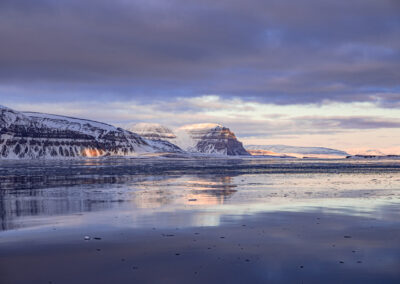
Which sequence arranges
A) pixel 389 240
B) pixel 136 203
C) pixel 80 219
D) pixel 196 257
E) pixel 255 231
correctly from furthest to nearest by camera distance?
pixel 136 203, pixel 80 219, pixel 255 231, pixel 389 240, pixel 196 257

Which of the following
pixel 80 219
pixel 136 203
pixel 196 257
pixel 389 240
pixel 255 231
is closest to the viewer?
pixel 196 257

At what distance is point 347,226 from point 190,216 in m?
7.33

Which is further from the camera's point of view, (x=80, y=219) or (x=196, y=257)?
(x=80, y=219)

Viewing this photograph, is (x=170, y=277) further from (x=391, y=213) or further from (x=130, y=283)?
(x=391, y=213)

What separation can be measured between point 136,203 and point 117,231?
31.1 ft

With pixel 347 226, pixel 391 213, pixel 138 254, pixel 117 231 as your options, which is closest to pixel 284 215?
pixel 347 226

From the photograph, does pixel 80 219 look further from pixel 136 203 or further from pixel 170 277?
pixel 170 277

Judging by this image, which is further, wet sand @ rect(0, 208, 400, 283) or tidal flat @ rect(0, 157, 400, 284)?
tidal flat @ rect(0, 157, 400, 284)

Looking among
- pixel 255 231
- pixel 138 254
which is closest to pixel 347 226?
pixel 255 231

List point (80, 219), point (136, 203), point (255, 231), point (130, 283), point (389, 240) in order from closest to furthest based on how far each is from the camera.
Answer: point (130, 283), point (389, 240), point (255, 231), point (80, 219), point (136, 203)

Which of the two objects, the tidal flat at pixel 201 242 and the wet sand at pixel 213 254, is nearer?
the wet sand at pixel 213 254

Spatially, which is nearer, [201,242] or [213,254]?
[213,254]

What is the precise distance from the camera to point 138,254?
12898 mm

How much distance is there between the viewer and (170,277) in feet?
35.0
